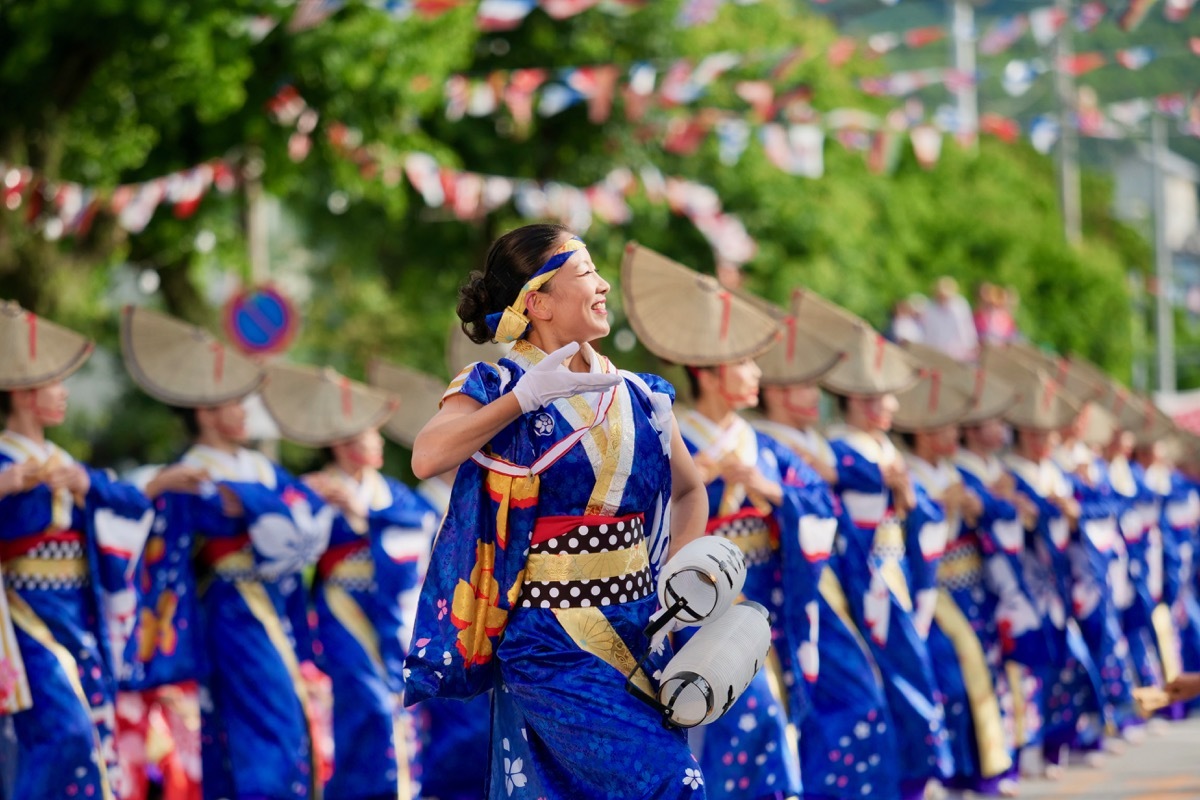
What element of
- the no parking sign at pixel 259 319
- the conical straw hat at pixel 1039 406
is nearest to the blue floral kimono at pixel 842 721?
the conical straw hat at pixel 1039 406

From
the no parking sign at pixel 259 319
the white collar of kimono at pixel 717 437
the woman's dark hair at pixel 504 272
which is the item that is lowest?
the white collar of kimono at pixel 717 437

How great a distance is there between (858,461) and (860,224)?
58.6 ft

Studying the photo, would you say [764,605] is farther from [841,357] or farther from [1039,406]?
[1039,406]

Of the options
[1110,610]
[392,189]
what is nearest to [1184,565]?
[1110,610]

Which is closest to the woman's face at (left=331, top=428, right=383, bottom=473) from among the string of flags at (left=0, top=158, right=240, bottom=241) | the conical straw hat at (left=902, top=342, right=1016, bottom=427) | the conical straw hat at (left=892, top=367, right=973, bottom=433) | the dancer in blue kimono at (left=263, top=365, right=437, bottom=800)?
the dancer in blue kimono at (left=263, top=365, right=437, bottom=800)

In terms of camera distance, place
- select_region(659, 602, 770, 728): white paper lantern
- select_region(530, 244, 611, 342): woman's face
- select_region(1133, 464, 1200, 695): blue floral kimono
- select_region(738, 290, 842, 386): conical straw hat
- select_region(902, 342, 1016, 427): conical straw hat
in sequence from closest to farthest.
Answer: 1. select_region(659, 602, 770, 728): white paper lantern
2. select_region(530, 244, 611, 342): woman's face
3. select_region(738, 290, 842, 386): conical straw hat
4. select_region(902, 342, 1016, 427): conical straw hat
5. select_region(1133, 464, 1200, 695): blue floral kimono

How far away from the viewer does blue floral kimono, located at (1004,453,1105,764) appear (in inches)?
396

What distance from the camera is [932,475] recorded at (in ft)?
29.8

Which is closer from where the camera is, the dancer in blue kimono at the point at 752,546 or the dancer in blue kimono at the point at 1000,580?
the dancer in blue kimono at the point at 752,546

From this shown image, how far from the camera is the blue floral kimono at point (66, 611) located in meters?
6.69

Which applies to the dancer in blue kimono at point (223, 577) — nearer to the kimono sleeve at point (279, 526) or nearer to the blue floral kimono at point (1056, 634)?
the kimono sleeve at point (279, 526)

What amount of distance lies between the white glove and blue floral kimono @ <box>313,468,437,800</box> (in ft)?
14.6

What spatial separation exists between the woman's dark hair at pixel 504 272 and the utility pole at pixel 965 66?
8688 millimetres

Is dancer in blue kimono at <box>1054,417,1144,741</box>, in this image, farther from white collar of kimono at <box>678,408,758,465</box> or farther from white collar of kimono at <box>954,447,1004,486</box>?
white collar of kimono at <box>678,408,758,465</box>
